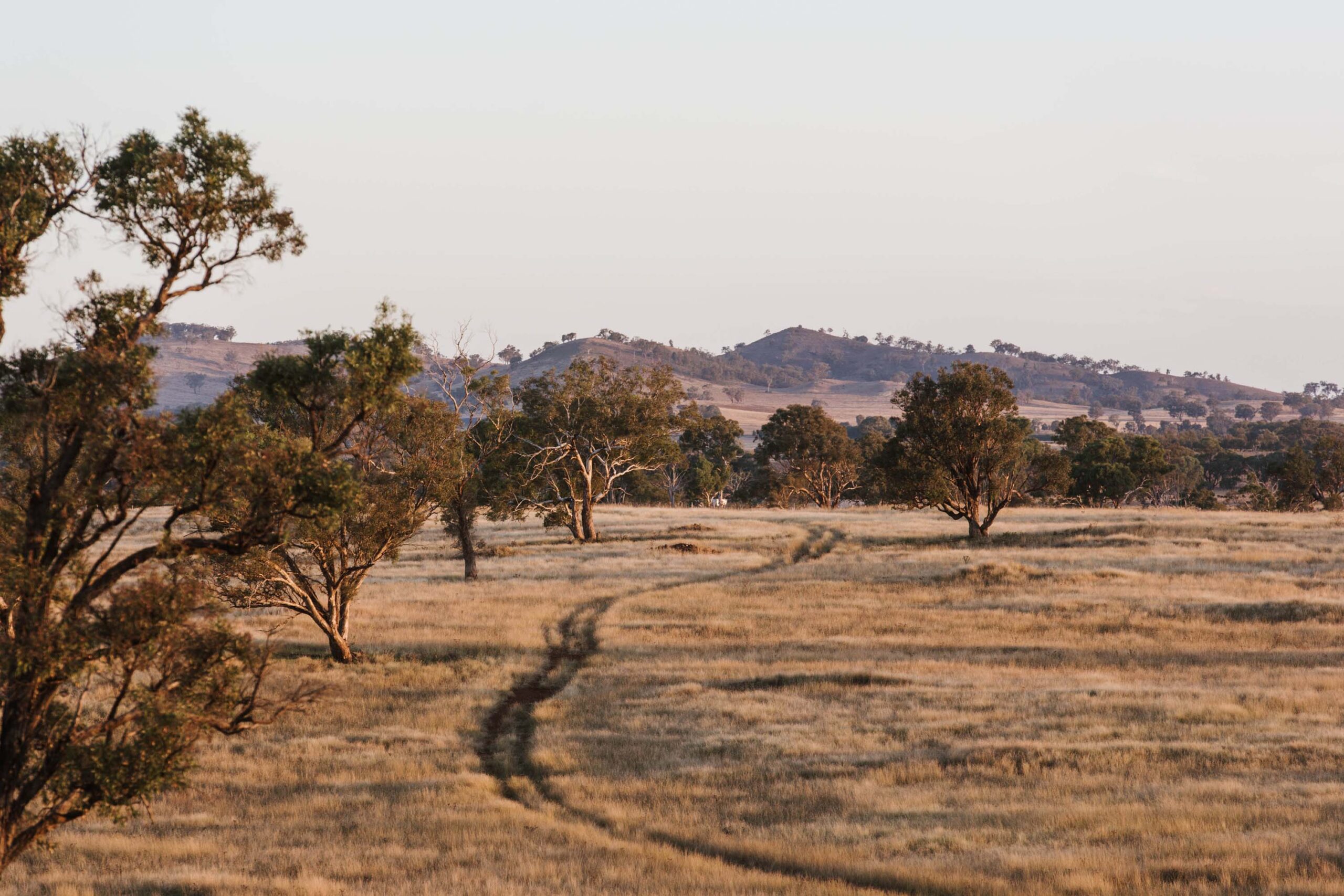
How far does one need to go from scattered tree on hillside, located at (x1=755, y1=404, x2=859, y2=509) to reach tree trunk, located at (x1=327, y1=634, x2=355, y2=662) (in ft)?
244

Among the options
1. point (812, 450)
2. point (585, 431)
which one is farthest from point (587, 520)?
point (812, 450)

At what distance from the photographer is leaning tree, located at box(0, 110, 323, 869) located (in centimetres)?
1234

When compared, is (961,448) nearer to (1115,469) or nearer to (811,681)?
(811,681)

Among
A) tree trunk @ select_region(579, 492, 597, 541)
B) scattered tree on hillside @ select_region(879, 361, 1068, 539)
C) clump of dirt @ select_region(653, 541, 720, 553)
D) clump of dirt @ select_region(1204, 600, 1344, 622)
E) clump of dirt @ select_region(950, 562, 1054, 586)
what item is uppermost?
scattered tree on hillside @ select_region(879, 361, 1068, 539)

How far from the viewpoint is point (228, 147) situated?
14.0 meters

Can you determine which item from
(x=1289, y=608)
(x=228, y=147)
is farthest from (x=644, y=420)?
(x=228, y=147)

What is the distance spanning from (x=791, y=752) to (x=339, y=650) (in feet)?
53.5

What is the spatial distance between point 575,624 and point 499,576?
13.0m

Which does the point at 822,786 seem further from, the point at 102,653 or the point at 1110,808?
the point at 102,653

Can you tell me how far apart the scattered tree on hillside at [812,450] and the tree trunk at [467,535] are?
2239 inches

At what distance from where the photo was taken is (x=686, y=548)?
61.8 meters

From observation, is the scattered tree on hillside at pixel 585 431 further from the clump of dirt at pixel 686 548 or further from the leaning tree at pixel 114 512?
the leaning tree at pixel 114 512

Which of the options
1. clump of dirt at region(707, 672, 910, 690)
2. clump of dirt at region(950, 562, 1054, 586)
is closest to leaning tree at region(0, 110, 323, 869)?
clump of dirt at region(707, 672, 910, 690)

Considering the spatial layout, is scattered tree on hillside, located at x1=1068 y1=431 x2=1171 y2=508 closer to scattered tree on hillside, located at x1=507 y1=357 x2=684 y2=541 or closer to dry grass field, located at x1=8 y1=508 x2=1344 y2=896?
scattered tree on hillside, located at x1=507 y1=357 x2=684 y2=541
